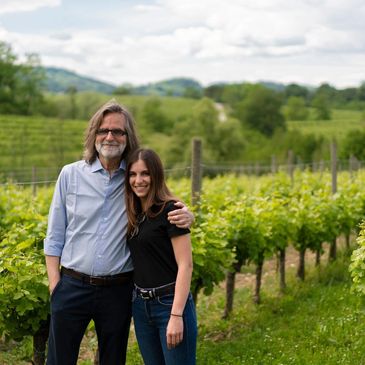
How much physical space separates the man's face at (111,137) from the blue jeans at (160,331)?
2.81 feet

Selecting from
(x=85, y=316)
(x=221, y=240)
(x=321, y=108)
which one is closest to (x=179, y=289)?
(x=85, y=316)

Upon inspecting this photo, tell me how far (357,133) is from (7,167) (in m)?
28.3

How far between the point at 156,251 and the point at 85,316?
0.63m

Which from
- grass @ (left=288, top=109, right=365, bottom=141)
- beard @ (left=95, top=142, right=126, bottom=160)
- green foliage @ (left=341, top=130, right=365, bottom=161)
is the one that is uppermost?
beard @ (left=95, top=142, right=126, bottom=160)

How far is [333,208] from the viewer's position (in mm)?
9148

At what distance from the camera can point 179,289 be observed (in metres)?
3.45

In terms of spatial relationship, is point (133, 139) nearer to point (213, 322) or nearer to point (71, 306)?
point (71, 306)

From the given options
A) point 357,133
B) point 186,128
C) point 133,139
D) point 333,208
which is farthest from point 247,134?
point 133,139

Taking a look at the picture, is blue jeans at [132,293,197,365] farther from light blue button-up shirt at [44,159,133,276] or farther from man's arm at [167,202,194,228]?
man's arm at [167,202,194,228]

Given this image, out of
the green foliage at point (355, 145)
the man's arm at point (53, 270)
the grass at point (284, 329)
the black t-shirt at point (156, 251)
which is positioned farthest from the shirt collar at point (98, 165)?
the green foliage at point (355, 145)

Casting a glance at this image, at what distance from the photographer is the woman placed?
349 cm

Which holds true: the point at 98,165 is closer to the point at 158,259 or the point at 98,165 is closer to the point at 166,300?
the point at 158,259

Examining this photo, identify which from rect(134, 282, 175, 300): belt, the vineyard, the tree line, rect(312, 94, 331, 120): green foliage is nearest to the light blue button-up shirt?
Result: rect(134, 282, 175, 300): belt

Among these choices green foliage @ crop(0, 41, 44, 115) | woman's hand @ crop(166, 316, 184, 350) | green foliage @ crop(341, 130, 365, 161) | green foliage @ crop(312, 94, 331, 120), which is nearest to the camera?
woman's hand @ crop(166, 316, 184, 350)
